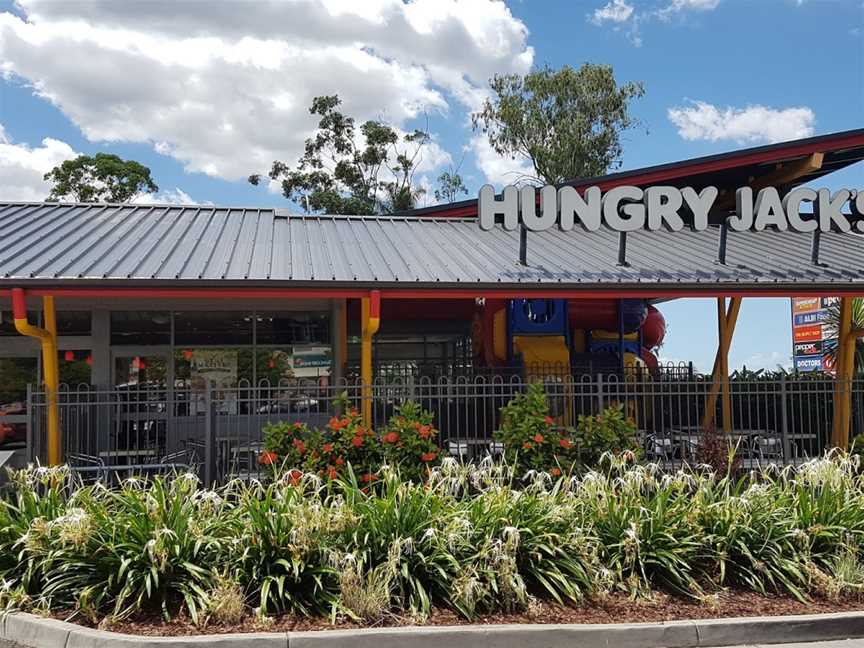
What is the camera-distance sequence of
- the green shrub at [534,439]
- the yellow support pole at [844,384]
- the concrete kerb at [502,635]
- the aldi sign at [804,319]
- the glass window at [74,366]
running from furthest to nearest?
the aldi sign at [804,319] → the glass window at [74,366] → the yellow support pole at [844,384] → the green shrub at [534,439] → the concrete kerb at [502,635]

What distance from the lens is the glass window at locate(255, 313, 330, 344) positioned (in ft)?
49.0

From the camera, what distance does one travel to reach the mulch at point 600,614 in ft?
18.6

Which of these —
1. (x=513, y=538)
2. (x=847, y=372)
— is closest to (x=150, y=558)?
(x=513, y=538)

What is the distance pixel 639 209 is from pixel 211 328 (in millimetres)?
8234

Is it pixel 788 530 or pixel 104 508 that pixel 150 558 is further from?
pixel 788 530

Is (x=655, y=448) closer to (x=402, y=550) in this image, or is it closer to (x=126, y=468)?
(x=402, y=550)

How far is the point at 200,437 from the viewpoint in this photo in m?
13.4

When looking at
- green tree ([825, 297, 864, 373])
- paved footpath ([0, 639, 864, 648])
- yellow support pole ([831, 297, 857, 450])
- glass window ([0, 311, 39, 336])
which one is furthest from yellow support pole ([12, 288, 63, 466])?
green tree ([825, 297, 864, 373])

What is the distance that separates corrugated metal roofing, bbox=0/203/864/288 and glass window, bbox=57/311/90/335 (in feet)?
5.46

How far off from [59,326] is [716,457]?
11.7 m

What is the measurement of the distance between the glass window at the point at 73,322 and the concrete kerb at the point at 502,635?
9.51 metres

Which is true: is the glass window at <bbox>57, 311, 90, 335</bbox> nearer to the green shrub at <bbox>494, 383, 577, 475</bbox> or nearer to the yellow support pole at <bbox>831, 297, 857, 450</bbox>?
the green shrub at <bbox>494, 383, 577, 475</bbox>

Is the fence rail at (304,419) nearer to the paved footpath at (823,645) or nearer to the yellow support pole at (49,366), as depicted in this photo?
the yellow support pole at (49,366)

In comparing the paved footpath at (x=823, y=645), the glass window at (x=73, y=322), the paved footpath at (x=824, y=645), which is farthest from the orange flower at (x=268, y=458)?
the glass window at (x=73, y=322)
